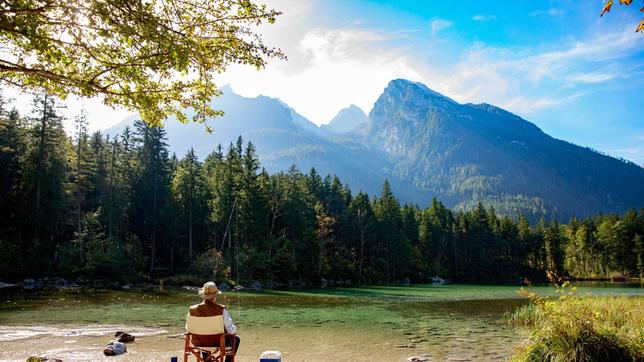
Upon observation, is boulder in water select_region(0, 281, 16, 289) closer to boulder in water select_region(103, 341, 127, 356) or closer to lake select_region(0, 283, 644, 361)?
lake select_region(0, 283, 644, 361)


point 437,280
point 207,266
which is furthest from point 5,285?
point 437,280

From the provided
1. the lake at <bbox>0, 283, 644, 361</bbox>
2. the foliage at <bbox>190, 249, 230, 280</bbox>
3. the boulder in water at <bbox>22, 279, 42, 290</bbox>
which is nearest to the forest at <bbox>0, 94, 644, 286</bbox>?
the foliage at <bbox>190, 249, 230, 280</bbox>

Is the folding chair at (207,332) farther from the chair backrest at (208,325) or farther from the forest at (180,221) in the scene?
the forest at (180,221)

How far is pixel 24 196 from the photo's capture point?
4169 cm

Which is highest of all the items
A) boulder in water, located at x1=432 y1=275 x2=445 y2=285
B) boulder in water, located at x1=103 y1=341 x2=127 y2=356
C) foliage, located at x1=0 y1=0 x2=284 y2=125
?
foliage, located at x1=0 y1=0 x2=284 y2=125

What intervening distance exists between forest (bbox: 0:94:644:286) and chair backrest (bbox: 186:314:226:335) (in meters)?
25.7

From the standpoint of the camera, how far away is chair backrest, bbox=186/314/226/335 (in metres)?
7.32

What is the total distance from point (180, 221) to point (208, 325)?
176 ft

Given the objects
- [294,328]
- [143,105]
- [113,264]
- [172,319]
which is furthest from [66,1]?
[113,264]

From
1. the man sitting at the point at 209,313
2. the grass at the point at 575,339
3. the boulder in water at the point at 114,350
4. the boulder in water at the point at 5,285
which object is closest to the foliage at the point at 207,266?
the boulder in water at the point at 5,285

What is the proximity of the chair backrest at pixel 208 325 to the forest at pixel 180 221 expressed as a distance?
84.2 feet

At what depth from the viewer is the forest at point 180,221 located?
42250 mm

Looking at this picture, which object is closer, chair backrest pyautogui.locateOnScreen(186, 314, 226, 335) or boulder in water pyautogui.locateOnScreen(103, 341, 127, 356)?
chair backrest pyautogui.locateOnScreen(186, 314, 226, 335)

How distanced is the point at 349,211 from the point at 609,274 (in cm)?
6452
